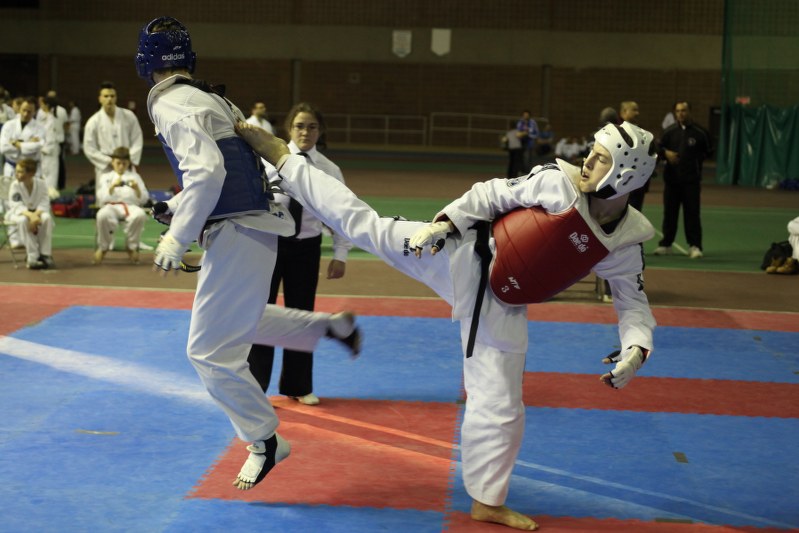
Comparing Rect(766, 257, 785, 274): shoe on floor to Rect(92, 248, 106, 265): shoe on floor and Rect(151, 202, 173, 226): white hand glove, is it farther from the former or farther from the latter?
Rect(151, 202, 173, 226): white hand glove

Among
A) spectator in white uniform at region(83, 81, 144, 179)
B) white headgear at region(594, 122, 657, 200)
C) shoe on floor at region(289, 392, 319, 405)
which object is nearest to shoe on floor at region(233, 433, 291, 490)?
shoe on floor at region(289, 392, 319, 405)

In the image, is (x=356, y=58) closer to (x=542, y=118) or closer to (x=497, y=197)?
(x=542, y=118)

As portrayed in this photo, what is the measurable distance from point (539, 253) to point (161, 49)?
2078 millimetres

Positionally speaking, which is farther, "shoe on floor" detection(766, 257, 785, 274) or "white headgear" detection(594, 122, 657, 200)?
"shoe on floor" detection(766, 257, 785, 274)

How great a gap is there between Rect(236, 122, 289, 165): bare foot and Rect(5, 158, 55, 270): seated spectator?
7.51 meters

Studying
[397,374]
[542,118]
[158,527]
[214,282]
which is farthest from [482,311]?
[542,118]

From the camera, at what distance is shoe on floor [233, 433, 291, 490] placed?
5.05 meters

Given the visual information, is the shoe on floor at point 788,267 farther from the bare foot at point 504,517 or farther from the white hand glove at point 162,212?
the white hand glove at point 162,212

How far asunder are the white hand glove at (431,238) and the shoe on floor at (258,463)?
4.19 feet

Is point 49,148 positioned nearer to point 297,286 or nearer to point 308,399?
point 297,286

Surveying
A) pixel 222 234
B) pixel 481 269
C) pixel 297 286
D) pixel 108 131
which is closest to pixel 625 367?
pixel 481 269

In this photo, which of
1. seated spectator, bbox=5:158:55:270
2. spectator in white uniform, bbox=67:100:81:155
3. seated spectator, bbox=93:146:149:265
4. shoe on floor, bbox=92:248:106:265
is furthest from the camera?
spectator in white uniform, bbox=67:100:81:155

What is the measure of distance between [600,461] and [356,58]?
99.4 ft

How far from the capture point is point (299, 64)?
35.0 metres
